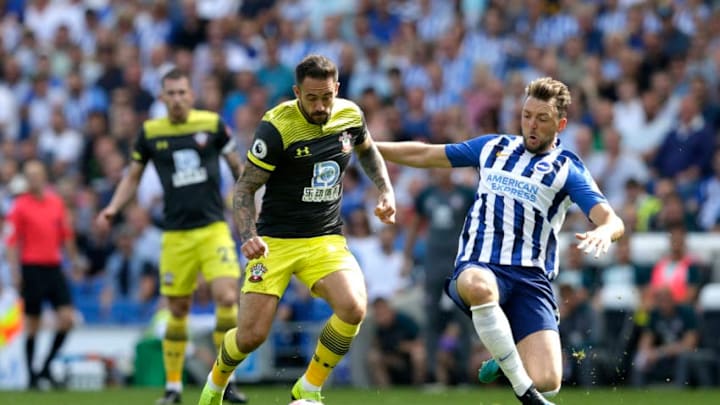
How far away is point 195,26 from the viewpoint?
21.2 meters

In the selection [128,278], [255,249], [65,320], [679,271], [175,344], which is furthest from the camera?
[128,278]

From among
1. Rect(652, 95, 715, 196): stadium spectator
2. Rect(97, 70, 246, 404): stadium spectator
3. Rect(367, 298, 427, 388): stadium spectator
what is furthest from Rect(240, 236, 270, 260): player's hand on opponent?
Rect(652, 95, 715, 196): stadium spectator

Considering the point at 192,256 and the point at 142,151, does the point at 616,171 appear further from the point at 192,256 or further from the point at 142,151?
the point at 142,151

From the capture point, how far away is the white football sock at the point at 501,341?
845cm

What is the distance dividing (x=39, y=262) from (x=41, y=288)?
29 cm

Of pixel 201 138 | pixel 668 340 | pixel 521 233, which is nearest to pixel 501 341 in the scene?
pixel 521 233

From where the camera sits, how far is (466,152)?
9164 mm

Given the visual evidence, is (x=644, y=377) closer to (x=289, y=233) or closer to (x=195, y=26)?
(x=289, y=233)

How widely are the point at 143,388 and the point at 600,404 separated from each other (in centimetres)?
562

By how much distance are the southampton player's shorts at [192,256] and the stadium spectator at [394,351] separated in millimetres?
3912

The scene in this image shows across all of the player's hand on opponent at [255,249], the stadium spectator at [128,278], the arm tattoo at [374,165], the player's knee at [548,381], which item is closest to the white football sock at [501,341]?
the player's knee at [548,381]

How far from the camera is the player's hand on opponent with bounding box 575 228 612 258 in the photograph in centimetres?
777

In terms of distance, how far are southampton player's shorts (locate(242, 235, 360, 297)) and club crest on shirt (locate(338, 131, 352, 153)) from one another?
2.02 ft

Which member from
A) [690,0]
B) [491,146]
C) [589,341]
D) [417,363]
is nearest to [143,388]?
[417,363]
